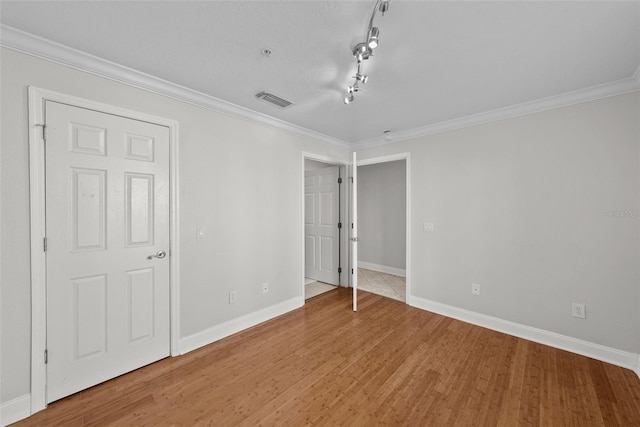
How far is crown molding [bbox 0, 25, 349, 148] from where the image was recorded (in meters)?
1.67

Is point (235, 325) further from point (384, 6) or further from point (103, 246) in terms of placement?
point (384, 6)

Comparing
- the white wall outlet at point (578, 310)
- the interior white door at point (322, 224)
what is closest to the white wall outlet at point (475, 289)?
the white wall outlet at point (578, 310)

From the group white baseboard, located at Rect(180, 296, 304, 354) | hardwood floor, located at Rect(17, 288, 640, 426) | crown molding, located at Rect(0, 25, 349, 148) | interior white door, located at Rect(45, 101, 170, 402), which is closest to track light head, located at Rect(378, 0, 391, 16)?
crown molding, located at Rect(0, 25, 349, 148)

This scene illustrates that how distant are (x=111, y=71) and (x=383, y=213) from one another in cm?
482

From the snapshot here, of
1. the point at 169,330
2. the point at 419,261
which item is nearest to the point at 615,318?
the point at 419,261

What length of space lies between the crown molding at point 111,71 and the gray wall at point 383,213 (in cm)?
308

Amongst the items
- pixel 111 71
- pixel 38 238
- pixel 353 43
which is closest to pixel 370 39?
pixel 353 43

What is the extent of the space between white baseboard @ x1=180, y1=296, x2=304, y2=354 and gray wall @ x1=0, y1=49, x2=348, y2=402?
0.06 m

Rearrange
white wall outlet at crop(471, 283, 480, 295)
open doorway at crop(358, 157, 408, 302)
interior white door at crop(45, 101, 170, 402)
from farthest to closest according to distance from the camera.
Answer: open doorway at crop(358, 157, 408, 302)
white wall outlet at crop(471, 283, 480, 295)
interior white door at crop(45, 101, 170, 402)

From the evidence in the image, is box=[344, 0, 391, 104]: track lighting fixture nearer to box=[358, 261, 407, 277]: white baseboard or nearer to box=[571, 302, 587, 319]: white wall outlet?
box=[571, 302, 587, 319]: white wall outlet

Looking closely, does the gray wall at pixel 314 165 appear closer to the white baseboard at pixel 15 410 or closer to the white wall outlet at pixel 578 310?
the white wall outlet at pixel 578 310

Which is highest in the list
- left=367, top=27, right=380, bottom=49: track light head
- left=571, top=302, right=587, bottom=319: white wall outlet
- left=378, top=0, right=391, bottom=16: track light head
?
left=378, top=0, right=391, bottom=16: track light head

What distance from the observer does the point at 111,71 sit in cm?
203

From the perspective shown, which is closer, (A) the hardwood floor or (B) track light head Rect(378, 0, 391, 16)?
(B) track light head Rect(378, 0, 391, 16)
